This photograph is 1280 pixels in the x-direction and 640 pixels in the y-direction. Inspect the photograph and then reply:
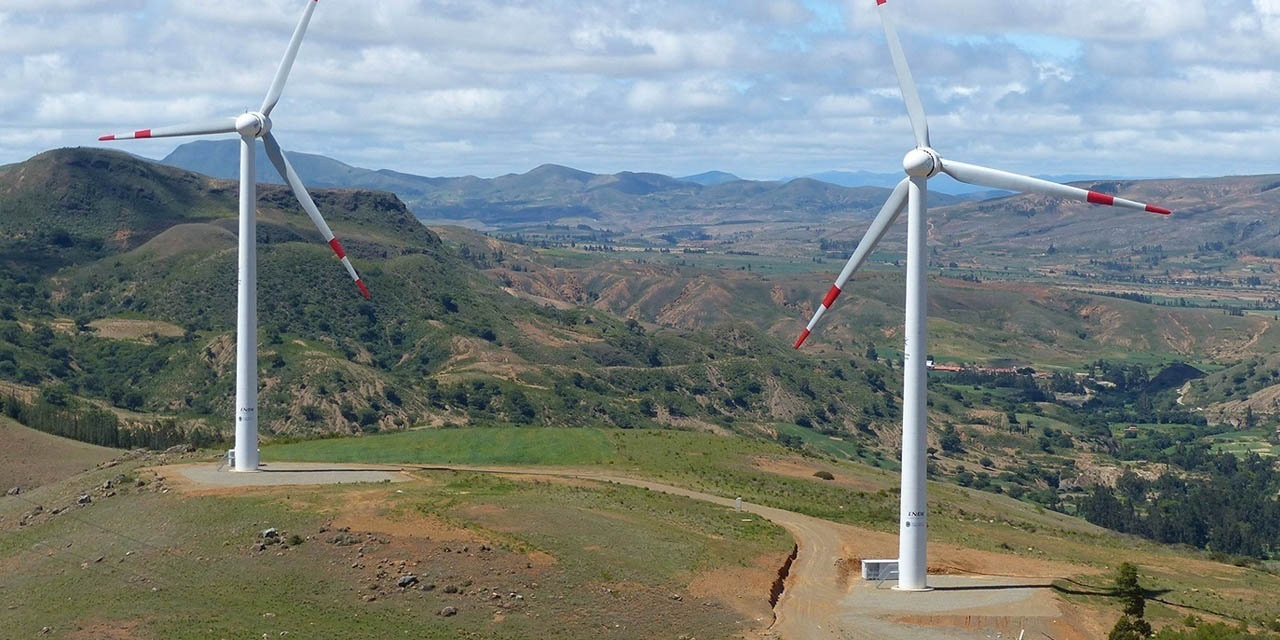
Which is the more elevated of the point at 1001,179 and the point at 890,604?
the point at 1001,179

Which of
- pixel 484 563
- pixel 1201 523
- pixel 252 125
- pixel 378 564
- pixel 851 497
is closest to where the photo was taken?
pixel 484 563

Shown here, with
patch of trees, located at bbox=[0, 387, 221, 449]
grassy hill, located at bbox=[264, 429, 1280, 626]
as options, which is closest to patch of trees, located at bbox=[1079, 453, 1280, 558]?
grassy hill, located at bbox=[264, 429, 1280, 626]

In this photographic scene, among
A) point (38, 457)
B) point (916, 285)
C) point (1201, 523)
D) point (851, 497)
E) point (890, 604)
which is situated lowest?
point (1201, 523)

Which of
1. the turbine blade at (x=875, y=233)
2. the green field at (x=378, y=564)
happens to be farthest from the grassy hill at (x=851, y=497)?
the turbine blade at (x=875, y=233)

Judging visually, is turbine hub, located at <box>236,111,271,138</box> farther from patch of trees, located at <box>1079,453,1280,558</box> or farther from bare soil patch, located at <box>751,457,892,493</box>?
patch of trees, located at <box>1079,453,1280,558</box>

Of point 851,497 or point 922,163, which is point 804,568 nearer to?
point 922,163

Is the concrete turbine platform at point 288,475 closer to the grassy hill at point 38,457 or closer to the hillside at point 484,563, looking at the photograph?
the hillside at point 484,563

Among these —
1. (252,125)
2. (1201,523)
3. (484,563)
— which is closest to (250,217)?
(252,125)
